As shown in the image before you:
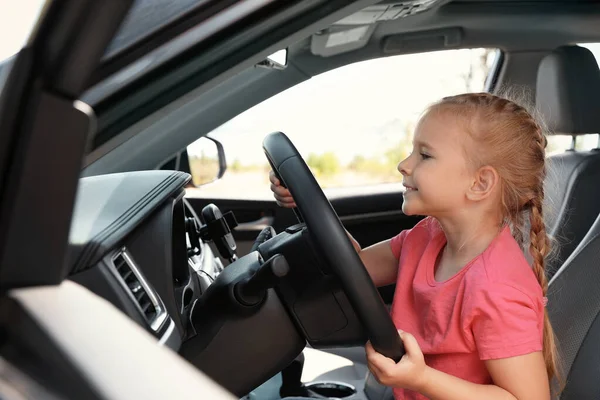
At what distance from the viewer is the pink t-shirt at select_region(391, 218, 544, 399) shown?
49.6 inches

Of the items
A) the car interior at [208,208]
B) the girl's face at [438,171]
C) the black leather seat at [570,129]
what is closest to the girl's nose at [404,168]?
the girl's face at [438,171]

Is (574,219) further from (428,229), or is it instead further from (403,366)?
(403,366)

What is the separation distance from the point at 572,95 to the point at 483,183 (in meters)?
0.89

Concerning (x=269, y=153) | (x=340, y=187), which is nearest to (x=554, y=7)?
(x=340, y=187)

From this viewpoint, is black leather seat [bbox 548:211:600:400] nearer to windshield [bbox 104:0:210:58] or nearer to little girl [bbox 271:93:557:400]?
little girl [bbox 271:93:557:400]

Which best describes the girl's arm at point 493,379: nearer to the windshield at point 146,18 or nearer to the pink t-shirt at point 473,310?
the pink t-shirt at point 473,310

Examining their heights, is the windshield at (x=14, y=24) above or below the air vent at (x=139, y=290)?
above

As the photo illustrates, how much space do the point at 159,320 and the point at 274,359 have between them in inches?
11.9

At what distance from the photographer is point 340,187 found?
2898mm

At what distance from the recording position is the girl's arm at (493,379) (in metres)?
1.22

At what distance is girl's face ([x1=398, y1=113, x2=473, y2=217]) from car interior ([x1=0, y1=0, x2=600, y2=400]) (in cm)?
21

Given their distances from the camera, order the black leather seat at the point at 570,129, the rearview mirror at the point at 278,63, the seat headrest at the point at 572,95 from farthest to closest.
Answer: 1. the seat headrest at the point at 572,95
2. the black leather seat at the point at 570,129
3. the rearview mirror at the point at 278,63

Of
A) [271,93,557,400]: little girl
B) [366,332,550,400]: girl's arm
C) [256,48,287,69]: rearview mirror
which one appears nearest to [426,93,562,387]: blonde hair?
[271,93,557,400]: little girl

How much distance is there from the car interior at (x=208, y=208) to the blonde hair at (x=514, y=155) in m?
0.24
